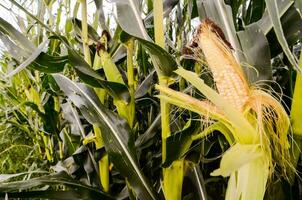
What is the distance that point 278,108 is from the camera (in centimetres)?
46

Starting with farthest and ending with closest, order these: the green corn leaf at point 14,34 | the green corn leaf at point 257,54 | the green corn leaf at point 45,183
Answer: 1. the green corn leaf at point 14,34
2. the green corn leaf at point 45,183
3. the green corn leaf at point 257,54

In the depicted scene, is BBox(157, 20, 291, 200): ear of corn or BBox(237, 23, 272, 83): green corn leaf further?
BBox(237, 23, 272, 83): green corn leaf

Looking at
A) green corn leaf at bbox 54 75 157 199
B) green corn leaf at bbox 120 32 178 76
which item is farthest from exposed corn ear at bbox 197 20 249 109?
green corn leaf at bbox 54 75 157 199

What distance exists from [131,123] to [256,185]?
40 cm

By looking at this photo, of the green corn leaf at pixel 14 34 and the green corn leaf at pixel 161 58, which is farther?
the green corn leaf at pixel 14 34

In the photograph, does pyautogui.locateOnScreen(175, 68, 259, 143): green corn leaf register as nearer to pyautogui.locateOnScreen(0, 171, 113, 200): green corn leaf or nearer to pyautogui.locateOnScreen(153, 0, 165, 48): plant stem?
pyautogui.locateOnScreen(153, 0, 165, 48): plant stem

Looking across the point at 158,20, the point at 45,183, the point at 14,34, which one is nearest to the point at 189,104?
the point at 158,20

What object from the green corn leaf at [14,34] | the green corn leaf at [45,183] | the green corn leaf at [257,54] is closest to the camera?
the green corn leaf at [257,54]

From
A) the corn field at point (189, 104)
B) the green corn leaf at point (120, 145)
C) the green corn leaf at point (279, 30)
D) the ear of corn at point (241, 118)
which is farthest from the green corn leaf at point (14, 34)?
the green corn leaf at point (279, 30)

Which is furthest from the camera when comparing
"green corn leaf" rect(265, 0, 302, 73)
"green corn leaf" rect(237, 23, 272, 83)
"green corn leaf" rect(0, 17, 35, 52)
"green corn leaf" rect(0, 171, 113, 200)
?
"green corn leaf" rect(0, 17, 35, 52)

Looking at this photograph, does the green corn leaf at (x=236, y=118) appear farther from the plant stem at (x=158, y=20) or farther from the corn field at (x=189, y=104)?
the plant stem at (x=158, y=20)

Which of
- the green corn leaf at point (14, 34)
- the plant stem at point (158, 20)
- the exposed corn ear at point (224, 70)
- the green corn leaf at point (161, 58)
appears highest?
the green corn leaf at point (14, 34)

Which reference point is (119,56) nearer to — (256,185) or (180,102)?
(180,102)

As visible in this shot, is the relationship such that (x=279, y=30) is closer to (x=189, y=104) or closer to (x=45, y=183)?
(x=189, y=104)
